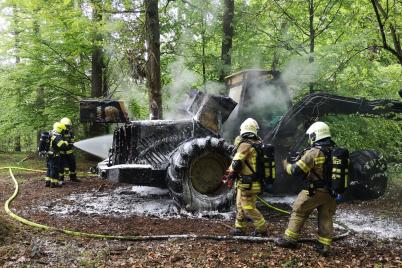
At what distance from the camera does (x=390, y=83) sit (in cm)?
898

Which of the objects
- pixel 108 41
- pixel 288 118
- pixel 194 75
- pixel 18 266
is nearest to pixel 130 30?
pixel 108 41

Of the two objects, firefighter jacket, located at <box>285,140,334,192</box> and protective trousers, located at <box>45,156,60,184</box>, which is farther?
protective trousers, located at <box>45,156,60,184</box>

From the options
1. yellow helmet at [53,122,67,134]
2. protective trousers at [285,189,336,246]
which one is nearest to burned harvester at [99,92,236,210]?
protective trousers at [285,189,336,246]

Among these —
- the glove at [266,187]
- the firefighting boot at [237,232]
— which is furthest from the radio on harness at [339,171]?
the firefighting boot at [237,232]

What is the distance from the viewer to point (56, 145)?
1060 cm

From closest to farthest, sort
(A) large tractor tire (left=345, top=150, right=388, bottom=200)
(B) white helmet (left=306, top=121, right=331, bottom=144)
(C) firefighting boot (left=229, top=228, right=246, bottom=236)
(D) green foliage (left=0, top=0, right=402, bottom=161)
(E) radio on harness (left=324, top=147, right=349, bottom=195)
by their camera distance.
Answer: (E) radio on harness (left=324, top=147, right=349, bottom=195), (B) white helmet (left=306, top=121, right=331, bottom=144), (C) firefighting boot (left=229, top=228, right=246, bottom=236), (A) large tractor tire (left=345, top=150, right=388, bottom=200), (D) green foliage (left=0, top=0, right=402, bottom=161)

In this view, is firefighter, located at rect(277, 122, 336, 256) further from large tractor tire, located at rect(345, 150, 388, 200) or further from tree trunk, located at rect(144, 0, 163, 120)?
tree trunk, located at rect(144, 0, 163, 120)

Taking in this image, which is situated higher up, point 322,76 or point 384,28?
point 384,28

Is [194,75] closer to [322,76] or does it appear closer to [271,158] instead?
[322,76]

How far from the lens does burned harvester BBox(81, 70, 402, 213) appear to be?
7422 mm

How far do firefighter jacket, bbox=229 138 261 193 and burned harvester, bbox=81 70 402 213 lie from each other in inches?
49.1

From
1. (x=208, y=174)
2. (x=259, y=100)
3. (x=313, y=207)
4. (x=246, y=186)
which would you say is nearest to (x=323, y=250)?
(x=313, y=207)

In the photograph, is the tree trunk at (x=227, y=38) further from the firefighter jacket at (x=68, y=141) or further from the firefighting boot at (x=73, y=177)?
the firefighting boot at (x=73, y=177)

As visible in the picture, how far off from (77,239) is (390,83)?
7.28 m
